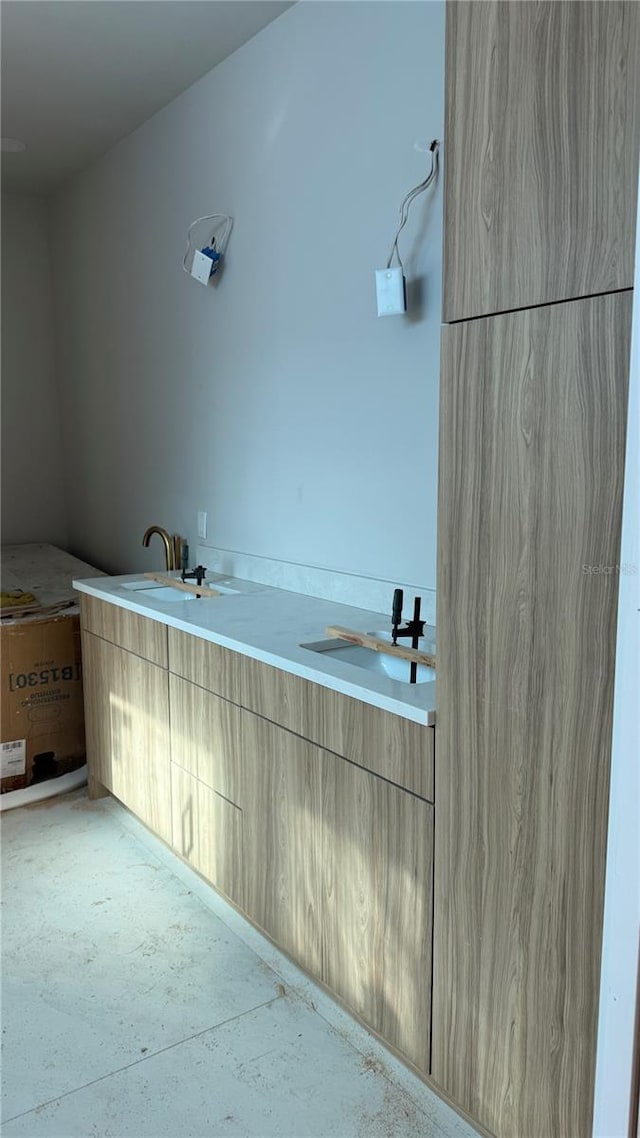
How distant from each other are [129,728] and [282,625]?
34.0 inches

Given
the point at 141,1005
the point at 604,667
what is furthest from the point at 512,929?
the point at 141,1005

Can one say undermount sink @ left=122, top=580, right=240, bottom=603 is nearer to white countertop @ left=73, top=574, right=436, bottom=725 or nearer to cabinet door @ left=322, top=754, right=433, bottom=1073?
white countertop @ left=73, top=574, right=436, bottom=725

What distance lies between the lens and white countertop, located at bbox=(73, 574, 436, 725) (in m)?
1.60

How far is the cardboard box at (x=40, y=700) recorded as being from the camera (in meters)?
3.21

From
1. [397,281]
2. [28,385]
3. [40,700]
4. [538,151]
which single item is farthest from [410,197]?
[28,385]

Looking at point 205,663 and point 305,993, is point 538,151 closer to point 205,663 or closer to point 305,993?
point 205,663

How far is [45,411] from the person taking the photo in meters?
4.36

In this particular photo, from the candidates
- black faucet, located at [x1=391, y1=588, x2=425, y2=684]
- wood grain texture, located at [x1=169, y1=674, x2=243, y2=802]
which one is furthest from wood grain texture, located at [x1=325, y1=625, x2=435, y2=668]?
wood grain texture, located at [x1=169, y1=674, x2=243, y2=802]

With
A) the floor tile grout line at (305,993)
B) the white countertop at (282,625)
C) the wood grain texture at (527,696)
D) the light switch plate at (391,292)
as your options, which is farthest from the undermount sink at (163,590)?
the wood grain texture at (527,696)

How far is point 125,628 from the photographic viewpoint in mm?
2668

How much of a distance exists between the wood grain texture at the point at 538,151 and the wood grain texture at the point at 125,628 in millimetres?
1449

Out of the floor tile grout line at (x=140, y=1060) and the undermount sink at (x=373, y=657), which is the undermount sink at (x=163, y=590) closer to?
the undermount sink at (x=373, y=657)

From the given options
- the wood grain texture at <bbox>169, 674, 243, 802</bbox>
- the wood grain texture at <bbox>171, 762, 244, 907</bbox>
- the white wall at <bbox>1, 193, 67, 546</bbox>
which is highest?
the white wall at <bbox>1, 193, 67, 546</bbox>

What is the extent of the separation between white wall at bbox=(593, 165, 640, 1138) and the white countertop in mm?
404
